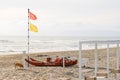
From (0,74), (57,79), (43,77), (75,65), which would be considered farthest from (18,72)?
(75,65)

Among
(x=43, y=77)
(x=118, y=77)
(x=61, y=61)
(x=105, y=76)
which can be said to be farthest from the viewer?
(x=61, y=61)

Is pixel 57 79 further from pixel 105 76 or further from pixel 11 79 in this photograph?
pixel 105 76

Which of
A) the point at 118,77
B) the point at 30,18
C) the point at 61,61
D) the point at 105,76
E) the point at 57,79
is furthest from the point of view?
the point at 61,61

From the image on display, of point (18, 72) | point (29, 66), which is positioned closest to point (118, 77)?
point (18, 72)

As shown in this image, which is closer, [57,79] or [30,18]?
[57,79]

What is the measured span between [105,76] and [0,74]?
8464mm

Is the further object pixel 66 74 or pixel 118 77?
pixel 66 74

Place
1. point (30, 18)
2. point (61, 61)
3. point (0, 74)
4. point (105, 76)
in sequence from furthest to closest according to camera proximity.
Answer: point (61, 61) → point (30, 18) → point (0, 74) → point (105, 76)

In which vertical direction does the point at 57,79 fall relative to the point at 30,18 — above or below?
below

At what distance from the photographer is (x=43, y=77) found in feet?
54.3

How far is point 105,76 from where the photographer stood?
10984 mm

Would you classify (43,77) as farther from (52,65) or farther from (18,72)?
(52,65)

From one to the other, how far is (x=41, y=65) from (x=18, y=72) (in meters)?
3.64

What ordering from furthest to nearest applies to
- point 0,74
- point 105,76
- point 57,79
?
1. point 0,74
2. point 57,79
3. point 105,76
